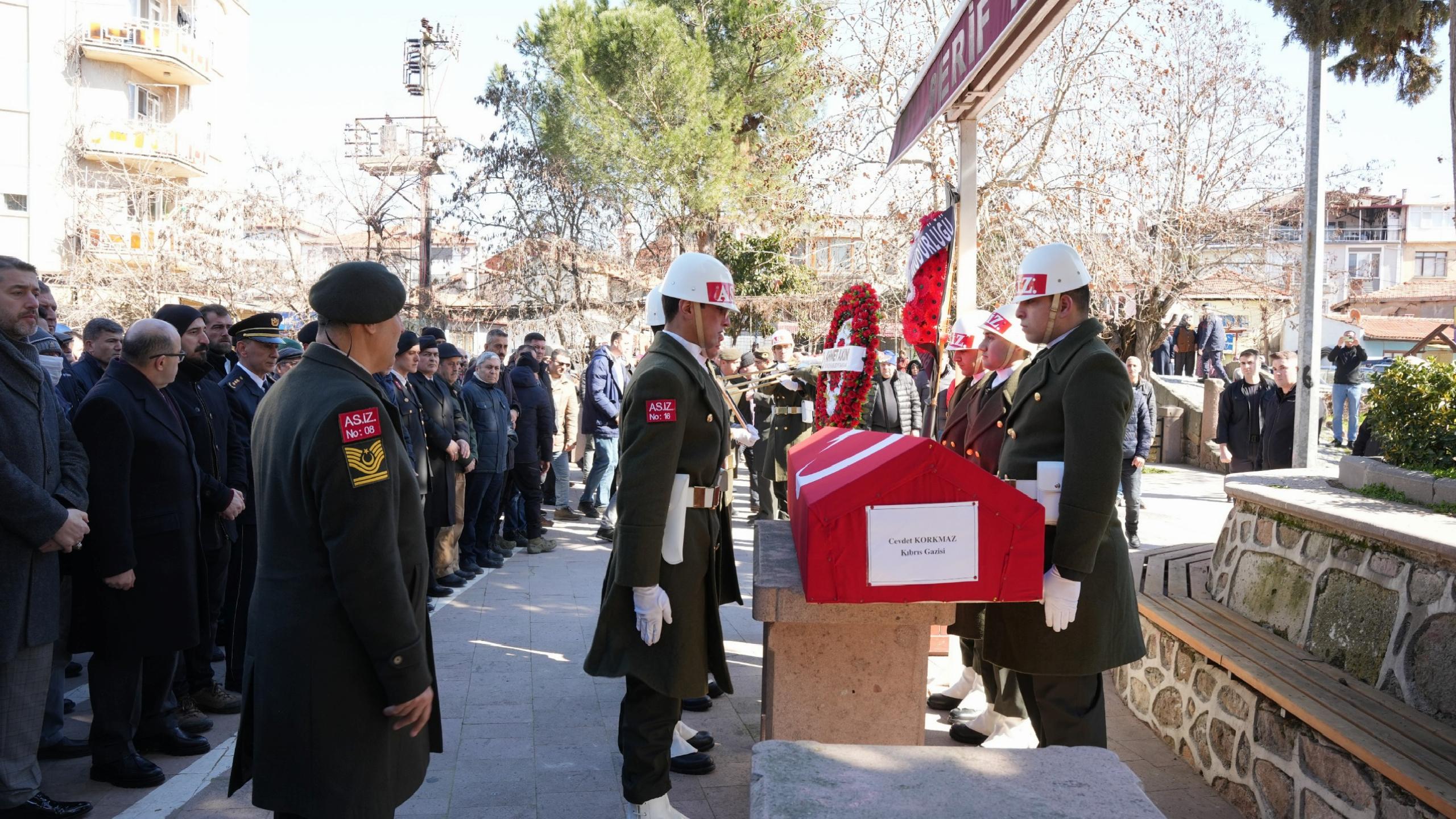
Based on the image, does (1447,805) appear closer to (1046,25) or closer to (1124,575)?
(1124,575)

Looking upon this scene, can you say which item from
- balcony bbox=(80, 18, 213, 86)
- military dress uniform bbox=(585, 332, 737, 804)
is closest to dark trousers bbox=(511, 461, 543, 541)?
military dress uniform bbox=(585, 332, 737, 804)

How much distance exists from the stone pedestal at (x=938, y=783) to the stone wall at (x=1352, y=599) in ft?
6.15

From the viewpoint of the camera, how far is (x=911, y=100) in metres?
6.14

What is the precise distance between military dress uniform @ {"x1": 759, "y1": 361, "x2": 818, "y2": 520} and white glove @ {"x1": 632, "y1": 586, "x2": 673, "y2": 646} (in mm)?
6179

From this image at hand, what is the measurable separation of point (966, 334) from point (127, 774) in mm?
4680

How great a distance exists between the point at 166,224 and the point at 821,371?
22.7 meters

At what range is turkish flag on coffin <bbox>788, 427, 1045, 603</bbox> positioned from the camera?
3238 millimetres

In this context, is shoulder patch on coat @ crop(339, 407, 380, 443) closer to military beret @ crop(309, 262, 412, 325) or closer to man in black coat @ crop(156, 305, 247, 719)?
military beret @ crop(309, 262, 412, 325)

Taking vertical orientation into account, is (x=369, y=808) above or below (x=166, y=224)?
below

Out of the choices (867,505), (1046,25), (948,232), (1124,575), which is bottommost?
(1124,575)

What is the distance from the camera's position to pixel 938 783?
7.34ft

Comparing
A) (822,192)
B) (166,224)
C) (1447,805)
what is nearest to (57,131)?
(166,224)

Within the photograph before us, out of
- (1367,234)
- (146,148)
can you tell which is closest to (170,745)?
(146,148)

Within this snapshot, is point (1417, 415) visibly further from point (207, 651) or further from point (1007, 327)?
point (207, 651)
